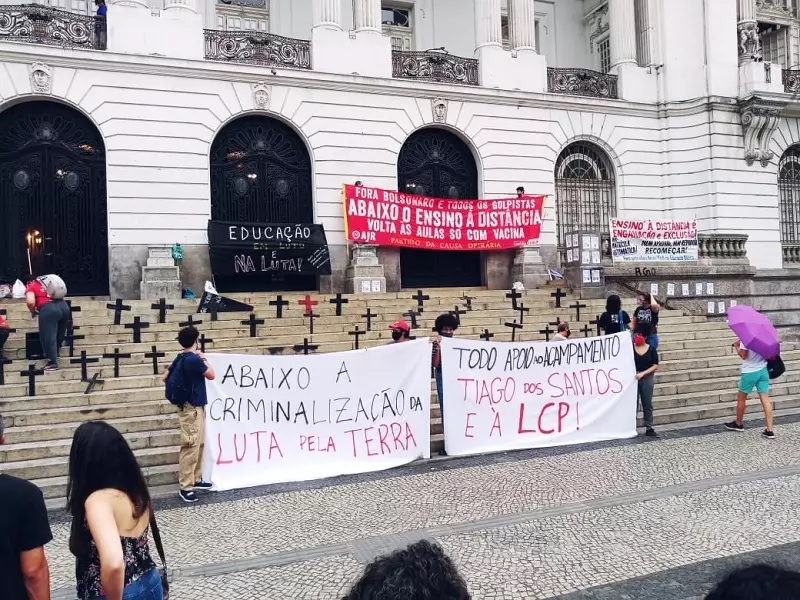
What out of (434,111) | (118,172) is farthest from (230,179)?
(434,111)

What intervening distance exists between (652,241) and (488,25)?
8.40 m

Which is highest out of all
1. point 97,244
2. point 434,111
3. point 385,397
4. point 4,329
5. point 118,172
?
point 434,111

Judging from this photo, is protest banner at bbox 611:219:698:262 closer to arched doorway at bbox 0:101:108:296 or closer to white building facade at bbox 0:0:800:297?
white building facade at bbox 0:0:800:297

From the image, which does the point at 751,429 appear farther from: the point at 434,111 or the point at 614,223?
the point at 434,111

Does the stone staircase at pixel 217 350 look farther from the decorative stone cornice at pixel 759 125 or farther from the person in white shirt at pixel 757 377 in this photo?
the decorative stone cornice at pixel 759 125

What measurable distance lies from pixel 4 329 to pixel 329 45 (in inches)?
478

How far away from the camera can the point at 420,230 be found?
18906 millimetres

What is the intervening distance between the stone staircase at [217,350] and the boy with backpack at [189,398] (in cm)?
60

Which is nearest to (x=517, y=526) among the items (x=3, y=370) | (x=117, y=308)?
(x=3, y=370)

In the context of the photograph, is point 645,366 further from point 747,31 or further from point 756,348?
point 747,31

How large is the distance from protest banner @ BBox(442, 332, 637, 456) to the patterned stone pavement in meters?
0.46

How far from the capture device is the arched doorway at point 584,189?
2188cm

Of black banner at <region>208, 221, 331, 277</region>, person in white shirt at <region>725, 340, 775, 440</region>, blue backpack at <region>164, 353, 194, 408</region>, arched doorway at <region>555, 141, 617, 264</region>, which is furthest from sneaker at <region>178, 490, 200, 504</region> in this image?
arched doorway at <region>555, 141, 617, 264</region>

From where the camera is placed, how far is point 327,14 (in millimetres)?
18703
